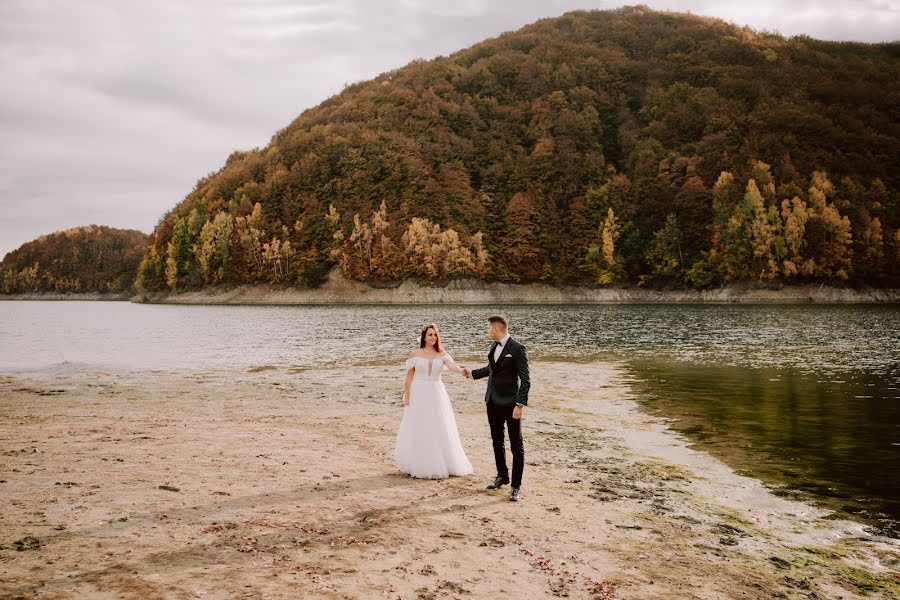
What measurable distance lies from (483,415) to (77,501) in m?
11.9

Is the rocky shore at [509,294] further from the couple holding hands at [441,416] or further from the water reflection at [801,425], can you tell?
the couple holding hands at [441,416]

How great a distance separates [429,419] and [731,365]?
84.2 ft

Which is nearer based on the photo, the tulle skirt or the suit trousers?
the suit trousers

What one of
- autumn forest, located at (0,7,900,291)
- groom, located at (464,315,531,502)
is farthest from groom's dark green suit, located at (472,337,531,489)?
autumn forest, located at (0,7,900,291)

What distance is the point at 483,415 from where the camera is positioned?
18859 millimetres

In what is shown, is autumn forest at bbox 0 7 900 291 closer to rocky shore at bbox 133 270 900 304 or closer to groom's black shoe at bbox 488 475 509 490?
rocky shore at bbox 133 270 900 304

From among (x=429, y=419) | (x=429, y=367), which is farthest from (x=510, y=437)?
(x=429, y=367)

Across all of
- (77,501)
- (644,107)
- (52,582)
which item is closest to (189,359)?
(77,501)

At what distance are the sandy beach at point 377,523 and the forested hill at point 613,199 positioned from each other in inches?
4834

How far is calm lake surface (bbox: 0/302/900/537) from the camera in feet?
43.0

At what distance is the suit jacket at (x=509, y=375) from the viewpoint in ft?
31.9

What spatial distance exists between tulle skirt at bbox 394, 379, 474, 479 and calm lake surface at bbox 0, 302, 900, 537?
20.5 feet

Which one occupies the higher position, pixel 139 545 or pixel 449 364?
pixel 449 364

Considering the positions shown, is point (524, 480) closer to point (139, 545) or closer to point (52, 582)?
point (139, 545)
